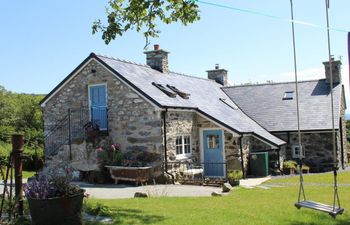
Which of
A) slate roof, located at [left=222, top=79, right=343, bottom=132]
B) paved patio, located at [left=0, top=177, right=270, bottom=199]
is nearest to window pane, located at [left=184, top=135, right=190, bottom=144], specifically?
paved patio, located at [left=0, top=177, right=270, bottom=199]

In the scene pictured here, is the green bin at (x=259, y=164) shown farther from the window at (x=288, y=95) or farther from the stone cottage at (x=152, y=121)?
the window at (x=288, y=95)

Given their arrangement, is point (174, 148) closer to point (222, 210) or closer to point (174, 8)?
point (174, 8)

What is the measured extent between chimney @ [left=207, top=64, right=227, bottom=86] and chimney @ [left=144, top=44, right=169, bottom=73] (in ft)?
25.6

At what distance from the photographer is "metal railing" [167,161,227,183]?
1744cm

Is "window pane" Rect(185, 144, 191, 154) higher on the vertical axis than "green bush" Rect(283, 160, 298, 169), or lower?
higher

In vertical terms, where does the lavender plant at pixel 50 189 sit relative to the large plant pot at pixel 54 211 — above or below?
above

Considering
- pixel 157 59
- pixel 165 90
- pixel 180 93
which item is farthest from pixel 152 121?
pixel 157 59

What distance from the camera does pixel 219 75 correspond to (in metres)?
29.8

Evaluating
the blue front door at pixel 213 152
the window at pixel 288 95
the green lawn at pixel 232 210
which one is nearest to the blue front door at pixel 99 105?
the blue front door at pixel 213 152

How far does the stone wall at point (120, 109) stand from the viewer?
57.1 ft

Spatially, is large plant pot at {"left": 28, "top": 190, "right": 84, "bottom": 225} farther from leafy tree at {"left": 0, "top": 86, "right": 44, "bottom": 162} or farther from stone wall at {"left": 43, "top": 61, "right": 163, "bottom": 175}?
leafy tree at {"left": 0, "top": 86, "right": 44, "bottom": 162}

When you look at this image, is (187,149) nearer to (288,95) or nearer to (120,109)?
(120,109)

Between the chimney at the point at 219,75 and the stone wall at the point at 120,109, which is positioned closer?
the stone wall at the point at 120,109

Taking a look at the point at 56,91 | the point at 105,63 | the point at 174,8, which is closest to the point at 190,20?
the point at 174,8
